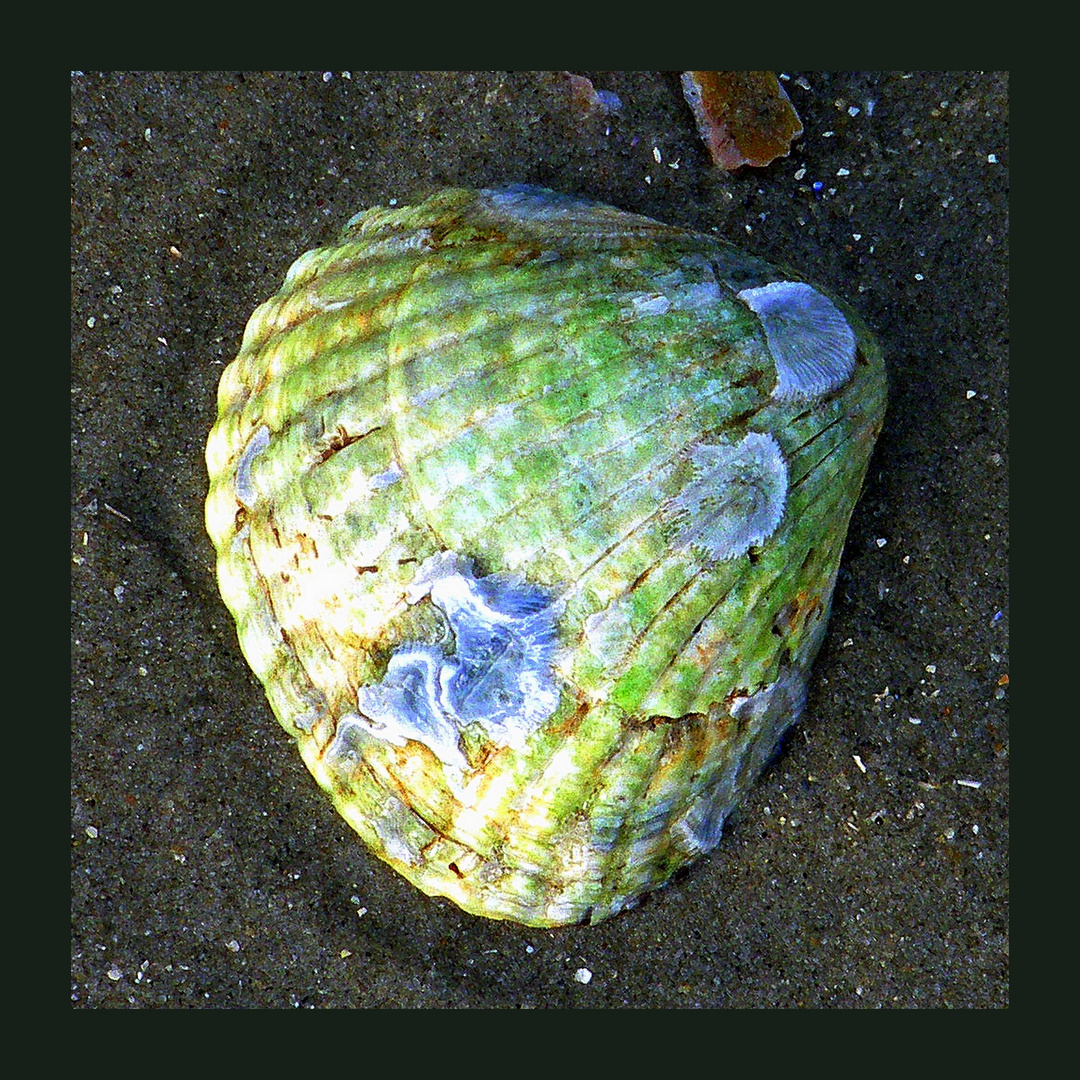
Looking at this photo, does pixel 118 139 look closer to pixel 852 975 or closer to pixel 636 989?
pixel 636 989

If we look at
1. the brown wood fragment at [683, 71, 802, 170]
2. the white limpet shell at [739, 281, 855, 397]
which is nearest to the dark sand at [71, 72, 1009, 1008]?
the brown wood fragment at [683, 71, 802, 170]

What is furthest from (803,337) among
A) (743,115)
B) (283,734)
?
(283,734)

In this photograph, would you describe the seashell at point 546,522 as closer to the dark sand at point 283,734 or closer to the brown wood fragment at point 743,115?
the dark sand at point 283,734

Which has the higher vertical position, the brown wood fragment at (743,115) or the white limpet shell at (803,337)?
the brown wood fragment at (743,115)

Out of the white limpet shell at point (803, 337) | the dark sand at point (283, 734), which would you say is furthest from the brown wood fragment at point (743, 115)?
the white limpet shell at point (803, 337)

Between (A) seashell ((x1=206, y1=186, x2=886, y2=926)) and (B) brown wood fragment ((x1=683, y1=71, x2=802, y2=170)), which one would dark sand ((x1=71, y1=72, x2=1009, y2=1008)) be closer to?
(B) brown wood fragment ((x1=683, y1=71, x2=802, y2=170))

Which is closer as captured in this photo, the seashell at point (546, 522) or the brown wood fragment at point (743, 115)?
the seashell at point (546, 522)
